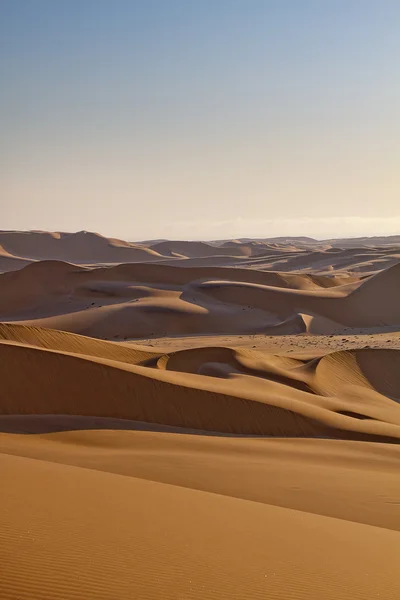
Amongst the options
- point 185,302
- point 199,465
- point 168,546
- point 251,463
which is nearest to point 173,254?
point 185,302

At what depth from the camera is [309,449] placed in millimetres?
8797

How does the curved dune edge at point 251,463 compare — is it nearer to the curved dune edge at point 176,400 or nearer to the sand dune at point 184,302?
the curved dune edge at point 176,400

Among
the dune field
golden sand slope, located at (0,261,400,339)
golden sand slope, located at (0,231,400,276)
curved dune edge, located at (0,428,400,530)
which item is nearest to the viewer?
the dune field

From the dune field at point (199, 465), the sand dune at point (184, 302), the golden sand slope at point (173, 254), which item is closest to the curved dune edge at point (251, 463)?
the dune field at point (199, 465)

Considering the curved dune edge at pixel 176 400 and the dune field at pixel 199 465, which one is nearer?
the dune field at pixel 199 465

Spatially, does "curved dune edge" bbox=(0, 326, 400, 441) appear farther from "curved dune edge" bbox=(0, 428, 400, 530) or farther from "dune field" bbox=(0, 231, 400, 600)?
"curved dune edge" bbox=(0, 428, 400, 530)

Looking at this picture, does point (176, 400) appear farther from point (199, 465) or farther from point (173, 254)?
point (173, 254)

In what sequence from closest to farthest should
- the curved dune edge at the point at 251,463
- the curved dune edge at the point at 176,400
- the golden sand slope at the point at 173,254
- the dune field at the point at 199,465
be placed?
the dune field at the point at 199,465
the curved dune edge at the point at 251,463
the curved dune edge at the point at 176,400
the golden sand slope at the point at 173,254

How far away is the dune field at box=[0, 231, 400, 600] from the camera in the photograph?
373 cm

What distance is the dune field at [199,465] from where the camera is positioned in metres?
3.73

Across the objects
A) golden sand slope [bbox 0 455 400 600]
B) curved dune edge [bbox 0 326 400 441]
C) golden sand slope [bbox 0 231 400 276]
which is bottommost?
curved dune edge [bbox 0 326 400 441]

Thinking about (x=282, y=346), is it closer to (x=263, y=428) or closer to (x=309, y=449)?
(x=263, y=428)

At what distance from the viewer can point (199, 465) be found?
23.5ft

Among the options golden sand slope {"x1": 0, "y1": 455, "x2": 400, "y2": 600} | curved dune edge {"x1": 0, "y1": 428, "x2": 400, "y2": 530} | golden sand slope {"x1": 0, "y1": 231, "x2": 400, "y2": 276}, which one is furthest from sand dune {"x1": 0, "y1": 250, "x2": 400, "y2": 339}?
golden sand slope {"x1": 0, "y1": 231, "x2": 400, "y2": 276}
